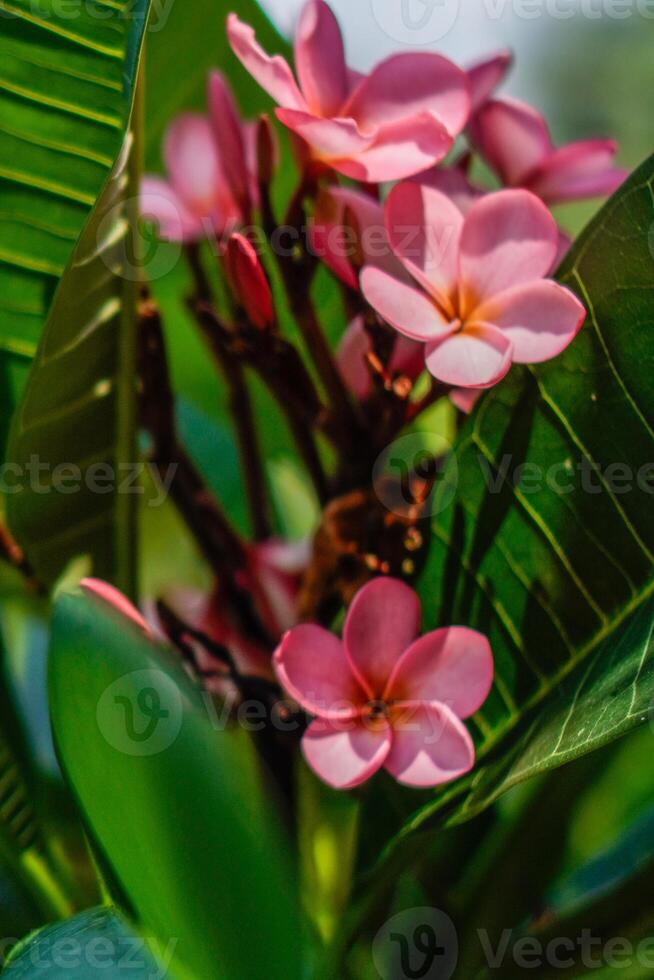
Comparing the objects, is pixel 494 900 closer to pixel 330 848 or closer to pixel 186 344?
pixel 330 848

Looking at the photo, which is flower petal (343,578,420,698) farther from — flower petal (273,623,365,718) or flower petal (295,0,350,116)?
flower petal (295,0,350,116)

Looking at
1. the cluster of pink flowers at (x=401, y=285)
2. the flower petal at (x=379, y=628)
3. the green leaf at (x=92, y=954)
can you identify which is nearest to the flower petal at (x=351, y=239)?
the cluster of pink flowers at (x=401, y=285)

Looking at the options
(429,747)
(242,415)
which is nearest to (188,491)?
(242,415)

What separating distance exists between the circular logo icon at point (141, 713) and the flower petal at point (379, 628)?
0.08 m

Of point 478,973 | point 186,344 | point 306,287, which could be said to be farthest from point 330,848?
point 186,344

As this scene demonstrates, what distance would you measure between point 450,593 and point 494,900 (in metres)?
0.20

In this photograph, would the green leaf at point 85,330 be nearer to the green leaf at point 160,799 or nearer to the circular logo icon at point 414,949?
the green leaf at point 160,799

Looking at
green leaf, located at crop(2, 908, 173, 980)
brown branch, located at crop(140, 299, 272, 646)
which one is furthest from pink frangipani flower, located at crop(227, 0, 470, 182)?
green leaf, located at crop(2, 908, 173, 980)

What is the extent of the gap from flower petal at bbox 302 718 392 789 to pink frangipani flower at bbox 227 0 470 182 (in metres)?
0.20

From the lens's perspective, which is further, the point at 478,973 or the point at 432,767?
the point at 478,973

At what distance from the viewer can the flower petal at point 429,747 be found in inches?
13.8

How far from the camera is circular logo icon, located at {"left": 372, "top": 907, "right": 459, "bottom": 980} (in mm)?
499

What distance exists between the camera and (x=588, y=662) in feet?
1.24

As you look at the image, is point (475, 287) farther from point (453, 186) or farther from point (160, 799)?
point (160, 799)
